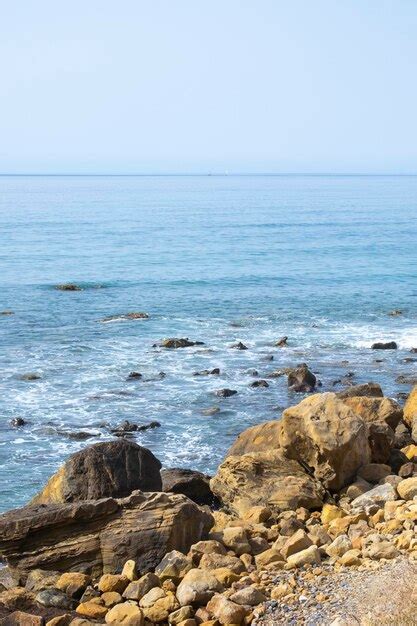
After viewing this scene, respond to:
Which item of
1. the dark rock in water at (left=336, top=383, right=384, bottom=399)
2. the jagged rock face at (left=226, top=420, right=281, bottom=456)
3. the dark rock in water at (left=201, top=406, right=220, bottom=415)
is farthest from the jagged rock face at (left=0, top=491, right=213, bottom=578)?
the dark rock in water at (left=201, top=406, right=220, bottom=415)

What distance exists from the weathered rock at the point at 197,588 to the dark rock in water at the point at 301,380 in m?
18.3

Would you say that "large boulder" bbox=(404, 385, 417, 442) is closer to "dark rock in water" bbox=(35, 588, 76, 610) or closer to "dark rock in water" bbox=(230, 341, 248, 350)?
"dark rock in water" bbox=(35, 588, 76, 610)

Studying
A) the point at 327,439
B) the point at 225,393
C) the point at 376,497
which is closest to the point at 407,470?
the point at 327,439

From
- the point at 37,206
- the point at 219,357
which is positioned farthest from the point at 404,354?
the point at 37,206

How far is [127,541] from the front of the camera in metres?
16.6

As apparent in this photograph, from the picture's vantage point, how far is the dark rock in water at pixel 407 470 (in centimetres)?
2122

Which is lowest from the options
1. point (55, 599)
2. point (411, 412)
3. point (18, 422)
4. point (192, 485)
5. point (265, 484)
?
point (18, 422)

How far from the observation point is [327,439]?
2016cm

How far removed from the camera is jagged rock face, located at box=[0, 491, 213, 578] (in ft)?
54.3

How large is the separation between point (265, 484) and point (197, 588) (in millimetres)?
5830

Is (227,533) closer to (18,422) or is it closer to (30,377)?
(18,422)

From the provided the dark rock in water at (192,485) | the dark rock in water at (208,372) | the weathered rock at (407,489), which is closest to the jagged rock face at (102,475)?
the dark rock in water at (192,485)

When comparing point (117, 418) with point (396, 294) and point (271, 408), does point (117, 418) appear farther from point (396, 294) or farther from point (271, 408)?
point (396, 294)

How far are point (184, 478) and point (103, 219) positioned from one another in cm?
9181
